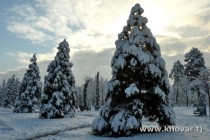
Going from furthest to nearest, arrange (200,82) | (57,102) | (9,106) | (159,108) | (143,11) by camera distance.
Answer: (9,106) → (200,82) → (57,102) → (143,11) → (159,108)

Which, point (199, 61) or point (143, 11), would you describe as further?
point (199, 61)

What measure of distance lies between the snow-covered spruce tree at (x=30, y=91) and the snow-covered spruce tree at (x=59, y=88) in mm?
16734

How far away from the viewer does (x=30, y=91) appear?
55.7 metres

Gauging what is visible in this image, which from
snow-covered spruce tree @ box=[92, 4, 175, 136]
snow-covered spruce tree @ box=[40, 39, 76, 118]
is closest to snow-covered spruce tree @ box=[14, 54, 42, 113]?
snow-covered spruce tree @ box=[40, 39, 76, 118]

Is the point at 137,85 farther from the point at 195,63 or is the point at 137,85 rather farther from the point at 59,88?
the point at 195,63

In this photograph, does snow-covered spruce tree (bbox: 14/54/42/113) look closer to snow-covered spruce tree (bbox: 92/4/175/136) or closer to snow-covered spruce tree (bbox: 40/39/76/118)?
snow-covered spruce tree (bbox: 40/39/76/118)

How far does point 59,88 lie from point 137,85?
20019 millimetres

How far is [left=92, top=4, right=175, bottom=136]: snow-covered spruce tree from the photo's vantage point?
65.3 ft

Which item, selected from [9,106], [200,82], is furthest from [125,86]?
[9,106]

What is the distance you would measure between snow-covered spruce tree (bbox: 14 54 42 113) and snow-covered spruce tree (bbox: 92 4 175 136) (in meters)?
36.6

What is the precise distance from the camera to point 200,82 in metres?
45.1

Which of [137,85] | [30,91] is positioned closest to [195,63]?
[30,91]

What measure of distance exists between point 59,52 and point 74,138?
2292cm

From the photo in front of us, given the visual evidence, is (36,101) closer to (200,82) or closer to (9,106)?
(200,82)
